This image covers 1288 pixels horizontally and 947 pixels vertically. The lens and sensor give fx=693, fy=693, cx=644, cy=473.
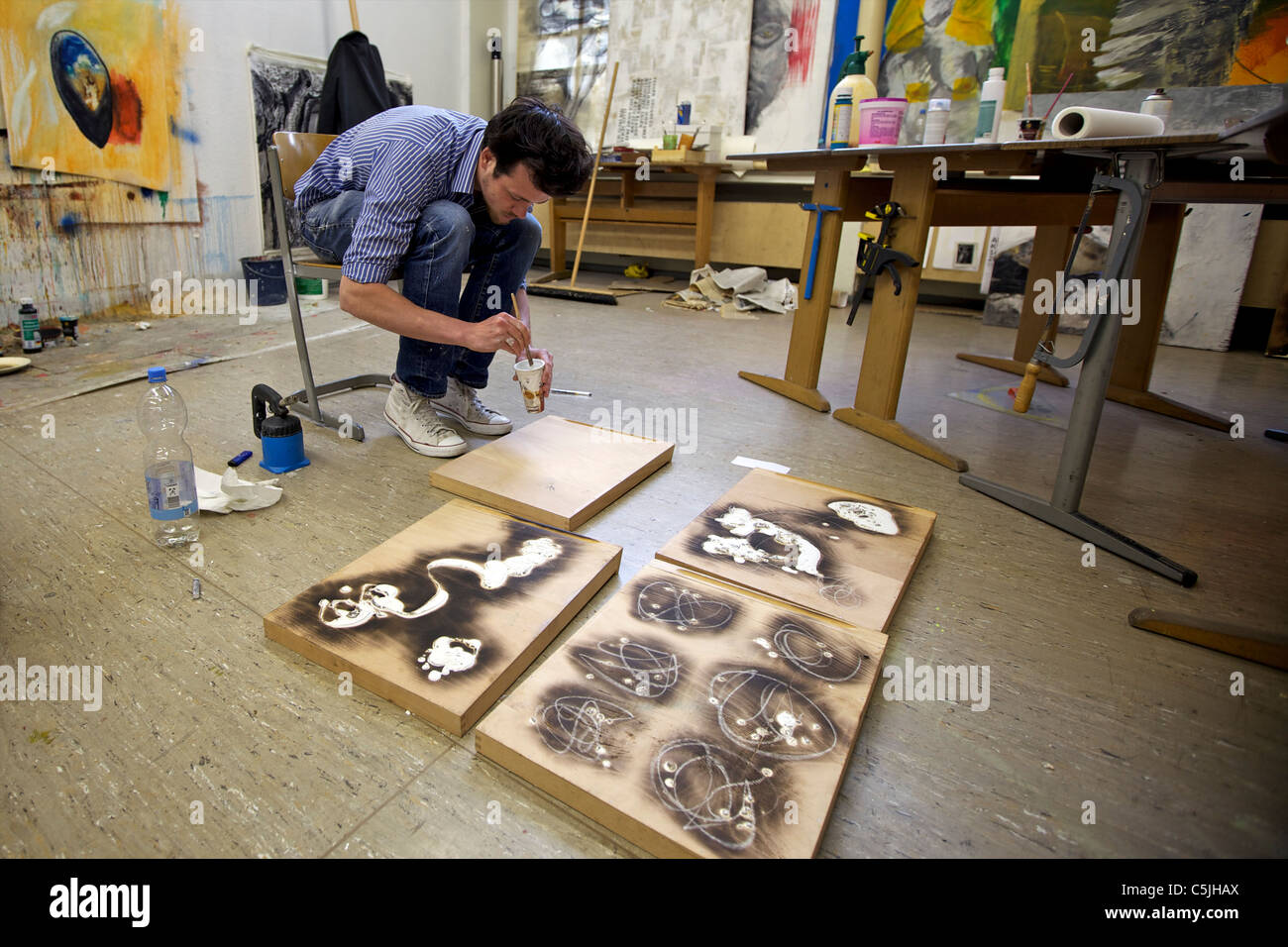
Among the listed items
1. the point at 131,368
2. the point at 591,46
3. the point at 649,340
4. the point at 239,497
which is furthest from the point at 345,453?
the point at 591,46

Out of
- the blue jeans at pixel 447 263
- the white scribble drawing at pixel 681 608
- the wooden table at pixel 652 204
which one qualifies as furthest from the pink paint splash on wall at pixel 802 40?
the white scribble drawing at pixel 681 608

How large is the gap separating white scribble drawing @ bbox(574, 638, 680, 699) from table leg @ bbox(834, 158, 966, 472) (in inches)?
45.5

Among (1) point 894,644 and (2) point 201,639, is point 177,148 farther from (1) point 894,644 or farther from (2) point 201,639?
(1) point 894,644

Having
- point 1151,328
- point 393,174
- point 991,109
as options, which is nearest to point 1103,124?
point 991,109

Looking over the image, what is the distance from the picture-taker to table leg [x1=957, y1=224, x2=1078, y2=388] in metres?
2.47

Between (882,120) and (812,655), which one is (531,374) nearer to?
(812,655)

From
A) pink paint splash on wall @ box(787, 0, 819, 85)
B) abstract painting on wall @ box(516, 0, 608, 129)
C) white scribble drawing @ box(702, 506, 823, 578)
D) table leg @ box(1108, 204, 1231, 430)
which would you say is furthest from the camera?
abstract painting on wall @ box(516, 0, 608, 129)

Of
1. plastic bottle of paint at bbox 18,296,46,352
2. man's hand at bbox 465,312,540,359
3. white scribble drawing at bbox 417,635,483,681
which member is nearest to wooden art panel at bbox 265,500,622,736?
white scribble drawing at bbox 417,635,483,681

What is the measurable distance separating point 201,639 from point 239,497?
454mm

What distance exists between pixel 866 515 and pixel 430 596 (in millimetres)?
869

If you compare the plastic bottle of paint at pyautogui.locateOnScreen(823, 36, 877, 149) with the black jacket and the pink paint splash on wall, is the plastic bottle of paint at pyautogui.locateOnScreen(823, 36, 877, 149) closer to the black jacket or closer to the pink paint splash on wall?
the pink paint splash on wall

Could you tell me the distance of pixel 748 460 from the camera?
1781 millimetres

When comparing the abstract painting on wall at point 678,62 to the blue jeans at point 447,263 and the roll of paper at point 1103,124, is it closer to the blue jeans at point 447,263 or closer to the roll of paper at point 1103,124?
the blue jeans at point 447,263
